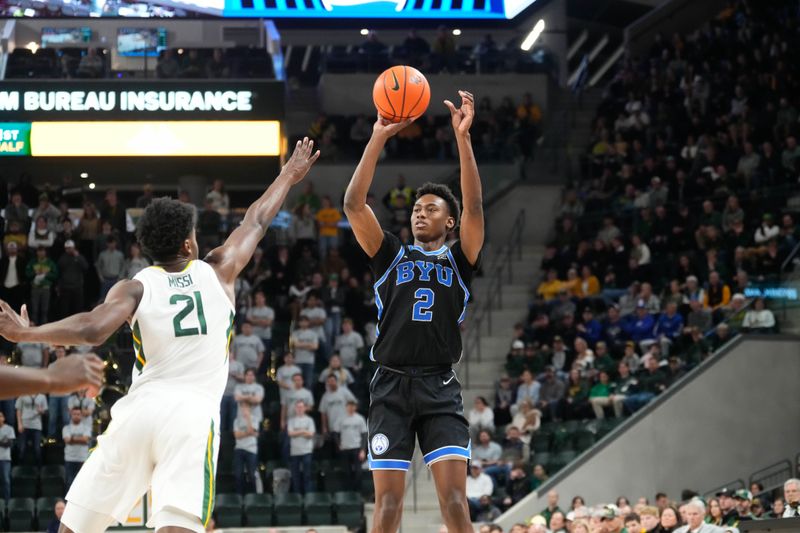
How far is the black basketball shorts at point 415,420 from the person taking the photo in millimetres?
8641

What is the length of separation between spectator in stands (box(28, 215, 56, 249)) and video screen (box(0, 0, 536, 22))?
4.30 metres

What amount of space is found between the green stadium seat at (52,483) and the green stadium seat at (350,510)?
14.1ft

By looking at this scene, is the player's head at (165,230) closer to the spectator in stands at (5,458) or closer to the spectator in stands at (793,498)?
the spectator in stands at (793,498)

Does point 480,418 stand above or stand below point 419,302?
below

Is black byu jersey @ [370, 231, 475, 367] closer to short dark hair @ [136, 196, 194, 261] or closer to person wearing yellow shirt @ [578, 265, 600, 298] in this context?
short dark hair @ [136, 196, 194, 261]

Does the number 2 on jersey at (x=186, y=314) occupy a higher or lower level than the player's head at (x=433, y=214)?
lower

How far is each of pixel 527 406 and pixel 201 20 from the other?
1072cm

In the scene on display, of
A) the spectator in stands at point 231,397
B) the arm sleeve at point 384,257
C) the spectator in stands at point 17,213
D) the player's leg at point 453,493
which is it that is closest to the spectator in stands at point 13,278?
the spectator in stands at point 17,213

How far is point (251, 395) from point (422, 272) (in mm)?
12261

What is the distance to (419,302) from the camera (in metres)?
8.79

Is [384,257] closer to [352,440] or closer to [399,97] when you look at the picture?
[399,97]

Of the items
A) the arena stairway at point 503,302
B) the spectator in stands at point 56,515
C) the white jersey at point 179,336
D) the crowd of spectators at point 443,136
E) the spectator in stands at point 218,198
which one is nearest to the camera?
the white jersey at point 179,336

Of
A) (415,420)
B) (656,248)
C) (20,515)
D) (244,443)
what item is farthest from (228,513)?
(415,420)

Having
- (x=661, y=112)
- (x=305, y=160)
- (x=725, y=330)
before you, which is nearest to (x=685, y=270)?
(x=725, y=330)
